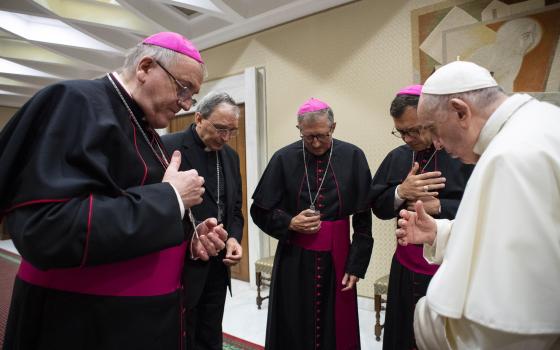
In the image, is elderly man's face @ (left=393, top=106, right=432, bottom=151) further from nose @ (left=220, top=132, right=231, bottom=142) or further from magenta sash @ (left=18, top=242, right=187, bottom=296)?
magenta sash @ (left=18, top=242, right=187, bottom=296)

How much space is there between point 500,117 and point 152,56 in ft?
3.89

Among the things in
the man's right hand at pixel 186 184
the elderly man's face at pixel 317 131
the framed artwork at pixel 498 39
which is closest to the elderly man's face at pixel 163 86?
the man's right hand at pixel 186 184

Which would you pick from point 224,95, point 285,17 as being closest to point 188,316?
point 224,95

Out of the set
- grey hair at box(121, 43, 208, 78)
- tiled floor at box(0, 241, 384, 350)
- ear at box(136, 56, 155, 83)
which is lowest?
tiled floor at box(0, 241, 384, 350)

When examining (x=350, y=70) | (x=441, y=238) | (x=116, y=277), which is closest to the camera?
(x=116, y=277)

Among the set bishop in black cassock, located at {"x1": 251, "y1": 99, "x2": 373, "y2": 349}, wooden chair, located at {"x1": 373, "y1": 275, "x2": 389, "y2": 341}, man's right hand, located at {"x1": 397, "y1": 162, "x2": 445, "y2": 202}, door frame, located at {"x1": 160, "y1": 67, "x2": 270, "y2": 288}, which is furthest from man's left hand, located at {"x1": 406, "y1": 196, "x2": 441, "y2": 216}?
door frame, located at {"x1": 160, "y1": 67, "x2": 270, "y2": 288}

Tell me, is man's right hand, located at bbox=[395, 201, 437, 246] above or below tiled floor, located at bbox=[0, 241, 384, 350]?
above

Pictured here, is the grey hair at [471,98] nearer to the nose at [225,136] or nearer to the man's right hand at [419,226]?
the man's right hand at [419,226]

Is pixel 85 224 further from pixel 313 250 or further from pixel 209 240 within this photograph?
pixel 313 250

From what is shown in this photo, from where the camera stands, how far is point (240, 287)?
17.7 ft

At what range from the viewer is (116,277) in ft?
3.96

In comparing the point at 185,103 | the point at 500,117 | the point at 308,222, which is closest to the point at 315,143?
the point at 308,222

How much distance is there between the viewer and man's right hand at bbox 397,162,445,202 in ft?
6.23

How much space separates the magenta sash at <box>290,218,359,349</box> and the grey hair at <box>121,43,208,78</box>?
1434 millimetres
